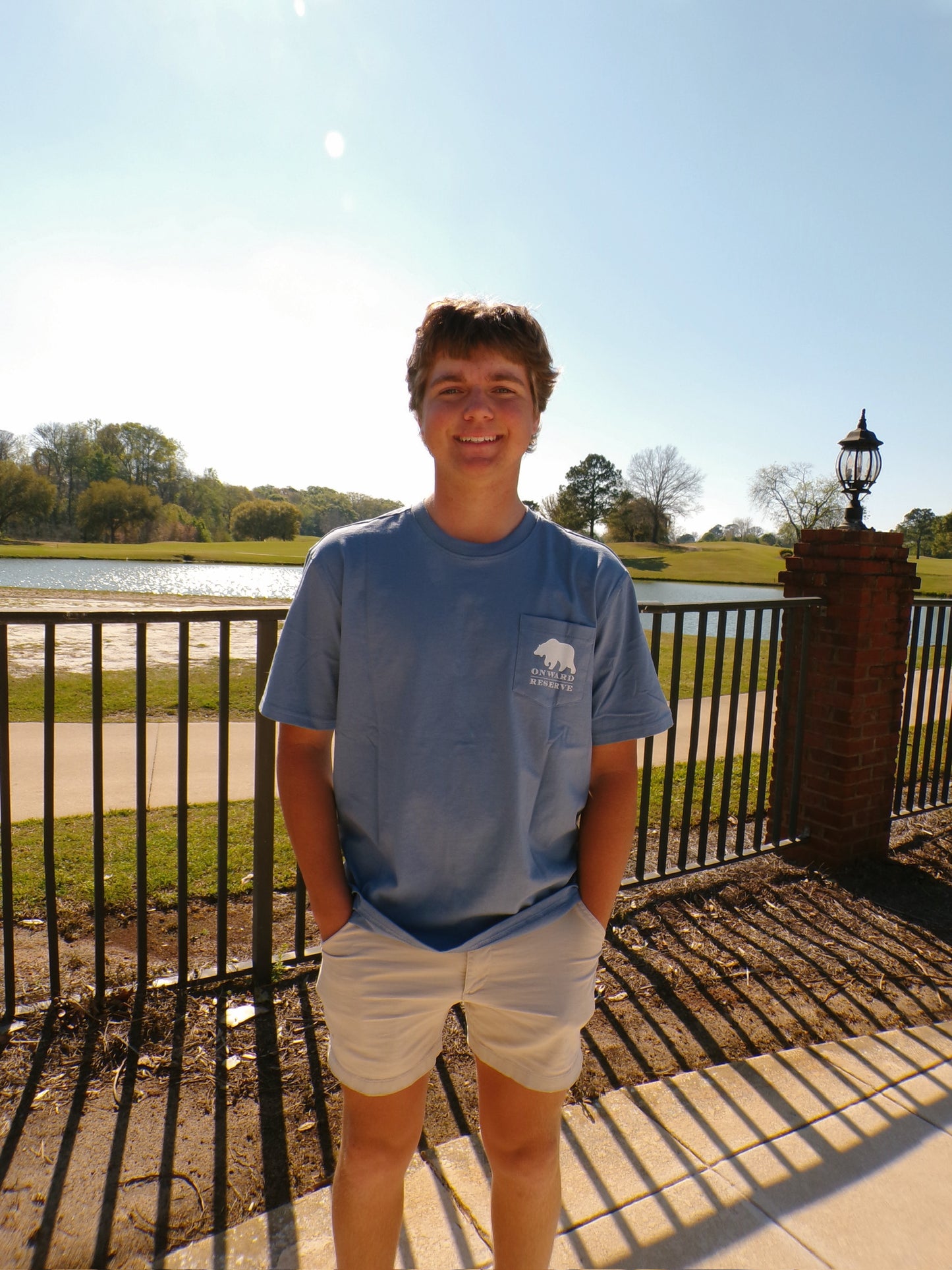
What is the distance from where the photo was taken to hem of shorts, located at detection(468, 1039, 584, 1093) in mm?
1417

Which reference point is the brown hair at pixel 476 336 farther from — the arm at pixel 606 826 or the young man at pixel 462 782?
the arm at pixel 606 826

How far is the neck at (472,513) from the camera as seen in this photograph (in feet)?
4.86

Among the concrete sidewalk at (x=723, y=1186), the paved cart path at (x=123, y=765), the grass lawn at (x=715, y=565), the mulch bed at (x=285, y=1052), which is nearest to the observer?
the concrete sidewalk at (x=723, y=1186)

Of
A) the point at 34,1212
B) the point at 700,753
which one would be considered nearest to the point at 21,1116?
the point at 34,1212

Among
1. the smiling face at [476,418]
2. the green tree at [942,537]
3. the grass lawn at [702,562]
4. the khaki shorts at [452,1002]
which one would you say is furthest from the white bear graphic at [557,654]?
the green tree at [942,537]

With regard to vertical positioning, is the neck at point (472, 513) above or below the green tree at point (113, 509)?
below

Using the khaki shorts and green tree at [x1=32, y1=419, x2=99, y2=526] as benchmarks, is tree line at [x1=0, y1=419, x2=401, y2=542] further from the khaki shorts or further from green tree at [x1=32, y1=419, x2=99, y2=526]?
the khaki shorts

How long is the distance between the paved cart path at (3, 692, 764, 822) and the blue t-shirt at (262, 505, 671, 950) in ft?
9.97

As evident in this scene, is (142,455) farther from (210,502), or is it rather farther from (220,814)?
(220,814)

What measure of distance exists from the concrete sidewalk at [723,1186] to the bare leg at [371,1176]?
1.25ft

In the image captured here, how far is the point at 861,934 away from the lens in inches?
138

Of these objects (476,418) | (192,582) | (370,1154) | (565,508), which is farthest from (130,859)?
(565,508)

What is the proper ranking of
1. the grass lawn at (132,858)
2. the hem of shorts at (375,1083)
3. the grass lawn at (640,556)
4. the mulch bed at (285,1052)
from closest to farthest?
the hem of shorts at (375,1083)
the mulch bed at (285,1052)
the grass lawn at (132,858)
the grass lawn at (640,556)

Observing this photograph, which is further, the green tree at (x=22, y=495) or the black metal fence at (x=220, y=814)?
the green tree at (x=22, y=495)
